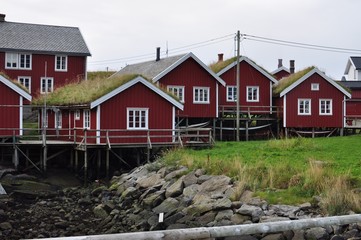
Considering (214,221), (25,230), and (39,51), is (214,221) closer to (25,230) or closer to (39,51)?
(25,230)

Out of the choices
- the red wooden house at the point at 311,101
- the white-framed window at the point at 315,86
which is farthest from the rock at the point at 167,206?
the white-framed window at the point at 315,86

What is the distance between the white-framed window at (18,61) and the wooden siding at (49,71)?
0.28 meters

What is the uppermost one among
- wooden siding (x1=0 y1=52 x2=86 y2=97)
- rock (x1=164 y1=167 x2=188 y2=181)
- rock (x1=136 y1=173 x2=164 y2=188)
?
wooden siding (x1=0 y1=52 x2=86 y2=97)

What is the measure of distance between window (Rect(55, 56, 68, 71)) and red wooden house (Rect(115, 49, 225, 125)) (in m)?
9.71

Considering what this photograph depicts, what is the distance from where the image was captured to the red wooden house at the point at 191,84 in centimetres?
3684

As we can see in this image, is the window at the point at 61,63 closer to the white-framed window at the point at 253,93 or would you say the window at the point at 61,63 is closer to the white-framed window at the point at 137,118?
the white-framed window at the point at 253,93

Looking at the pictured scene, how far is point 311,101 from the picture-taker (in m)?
40.5

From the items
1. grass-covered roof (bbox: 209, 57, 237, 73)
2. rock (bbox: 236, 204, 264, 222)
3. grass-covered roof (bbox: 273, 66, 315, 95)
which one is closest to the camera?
rock (bbox: 236, 204, 264, 222)

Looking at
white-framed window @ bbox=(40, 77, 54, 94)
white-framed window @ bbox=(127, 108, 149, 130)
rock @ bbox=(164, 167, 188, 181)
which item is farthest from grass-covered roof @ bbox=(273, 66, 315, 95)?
rock @ bbox=(164, 167, 188, 181)

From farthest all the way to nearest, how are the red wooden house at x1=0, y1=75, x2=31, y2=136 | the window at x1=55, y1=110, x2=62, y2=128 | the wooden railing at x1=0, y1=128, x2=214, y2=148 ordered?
1. the window at x1=55, y1=110, x2=62, y2=128
2. the red wooden house at x1=0, y1=75, x2=31, y2=136
3. the wooden railing at x1=0, y1=128, x2=214, y2=148

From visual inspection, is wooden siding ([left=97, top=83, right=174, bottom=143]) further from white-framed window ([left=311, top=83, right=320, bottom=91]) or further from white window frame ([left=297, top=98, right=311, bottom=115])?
white-framed window ([left=311, top=83, right=320, bottom=91])

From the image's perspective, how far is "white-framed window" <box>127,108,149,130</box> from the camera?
97.6ft

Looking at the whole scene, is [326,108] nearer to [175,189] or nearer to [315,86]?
[315,86]

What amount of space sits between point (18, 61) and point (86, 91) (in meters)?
15.0
